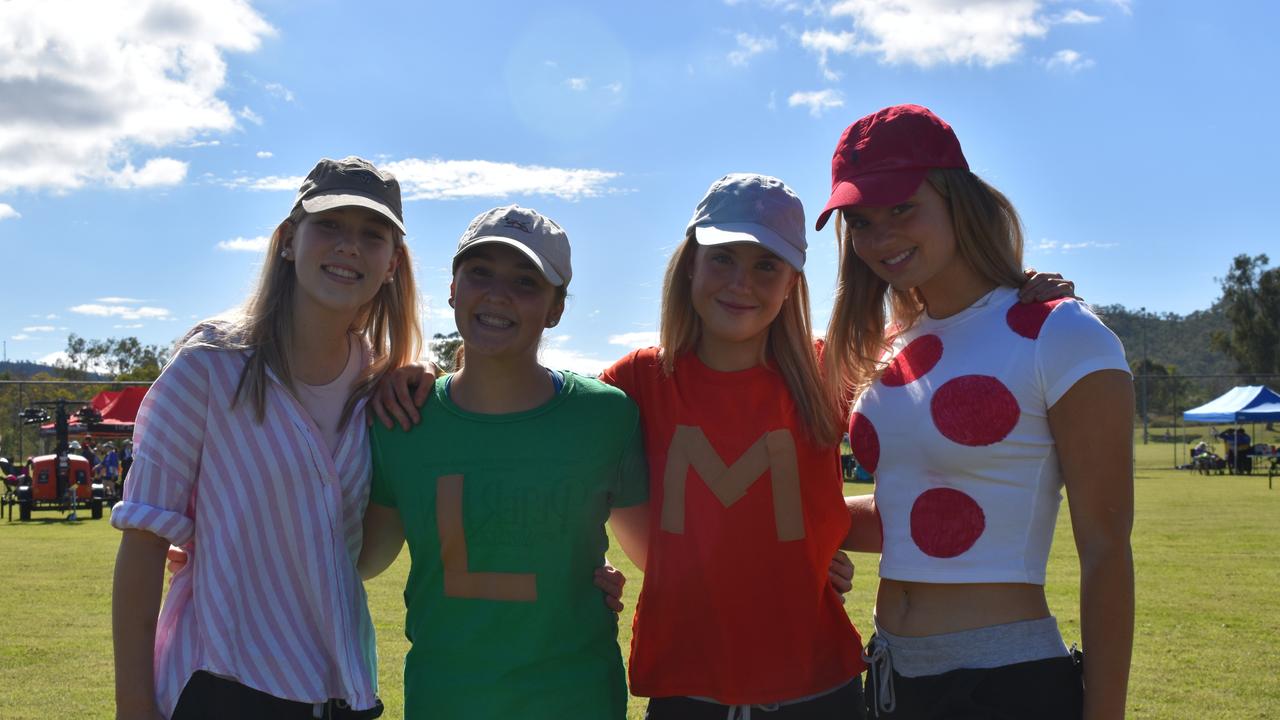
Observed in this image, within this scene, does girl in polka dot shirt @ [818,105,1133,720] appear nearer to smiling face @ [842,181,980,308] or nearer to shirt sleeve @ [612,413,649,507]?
smiling face @ [842,181,980,308]

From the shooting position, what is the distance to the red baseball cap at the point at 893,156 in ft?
8.47

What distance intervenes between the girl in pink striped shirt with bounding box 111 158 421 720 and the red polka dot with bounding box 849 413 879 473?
1.38 m

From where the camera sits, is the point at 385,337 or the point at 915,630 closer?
the point at 915,630

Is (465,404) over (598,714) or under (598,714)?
over

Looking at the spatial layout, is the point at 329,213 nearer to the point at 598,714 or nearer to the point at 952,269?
the point at 598,714

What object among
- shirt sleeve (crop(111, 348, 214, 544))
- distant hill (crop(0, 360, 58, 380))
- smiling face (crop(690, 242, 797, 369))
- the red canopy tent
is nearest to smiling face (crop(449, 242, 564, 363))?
smiling face (crop(690, 242, 797, 369))

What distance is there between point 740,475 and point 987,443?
0.67 meters

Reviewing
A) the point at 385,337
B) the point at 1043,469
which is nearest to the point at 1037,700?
the point at 1043,469

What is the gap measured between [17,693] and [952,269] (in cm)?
661

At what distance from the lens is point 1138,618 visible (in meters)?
8.62

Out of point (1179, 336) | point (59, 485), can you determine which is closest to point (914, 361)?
point (59, 485)

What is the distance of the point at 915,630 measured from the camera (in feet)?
8.16

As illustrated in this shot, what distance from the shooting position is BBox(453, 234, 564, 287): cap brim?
2725mm

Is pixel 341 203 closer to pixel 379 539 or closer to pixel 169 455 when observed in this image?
pixel 169 455
